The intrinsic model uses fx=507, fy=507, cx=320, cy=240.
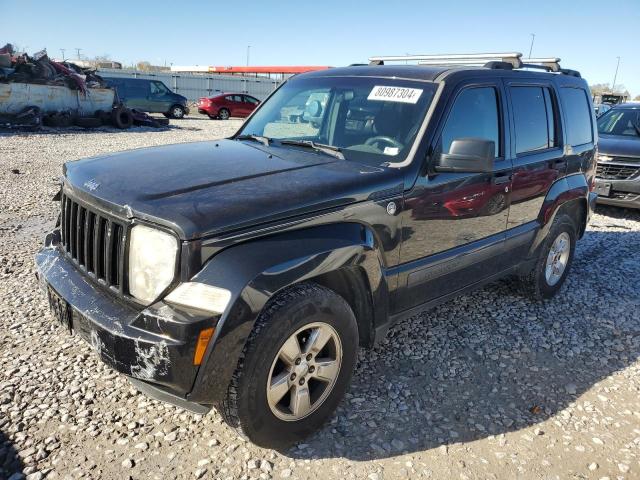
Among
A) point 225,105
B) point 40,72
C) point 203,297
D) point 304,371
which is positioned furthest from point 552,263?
point 225,105

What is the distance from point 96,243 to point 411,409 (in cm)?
205

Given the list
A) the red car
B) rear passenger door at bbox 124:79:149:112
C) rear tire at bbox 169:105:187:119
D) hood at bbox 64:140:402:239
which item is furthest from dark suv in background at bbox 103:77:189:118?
hood at bbox 64:140:402:239

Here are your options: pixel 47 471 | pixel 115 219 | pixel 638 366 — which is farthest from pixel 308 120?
pixel 638 366

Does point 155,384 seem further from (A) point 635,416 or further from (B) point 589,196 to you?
(B) point 589,196

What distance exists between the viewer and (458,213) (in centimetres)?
340

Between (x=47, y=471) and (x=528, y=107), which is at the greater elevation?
(x=528, y=107)

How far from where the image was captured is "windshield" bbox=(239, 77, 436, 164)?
3240mm

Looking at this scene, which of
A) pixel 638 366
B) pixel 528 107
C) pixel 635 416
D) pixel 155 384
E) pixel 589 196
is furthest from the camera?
pixel 589 196

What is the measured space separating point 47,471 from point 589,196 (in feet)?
16.6

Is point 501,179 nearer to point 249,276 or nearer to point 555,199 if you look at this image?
point 555,199

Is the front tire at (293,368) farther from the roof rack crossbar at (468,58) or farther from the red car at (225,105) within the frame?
the red car at (225,105)

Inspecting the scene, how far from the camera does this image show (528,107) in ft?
13.4

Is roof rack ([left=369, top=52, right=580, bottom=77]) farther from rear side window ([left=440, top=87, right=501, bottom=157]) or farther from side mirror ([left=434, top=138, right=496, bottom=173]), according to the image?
side mirror ([left=434, top=138, right=496, bottom=173])

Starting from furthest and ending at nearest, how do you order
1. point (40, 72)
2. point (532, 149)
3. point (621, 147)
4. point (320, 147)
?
point (40, 72) → point (621, 147) → point (532, 149) → point (320, 147)
